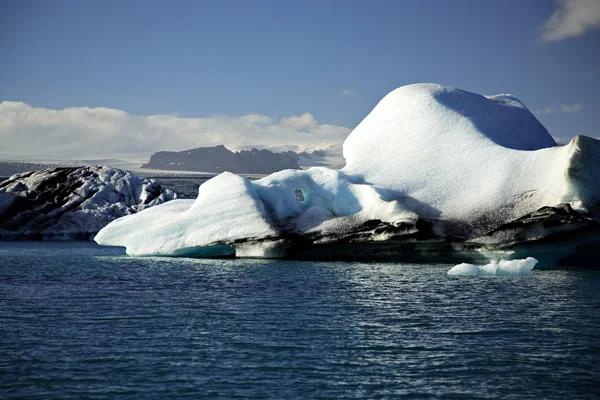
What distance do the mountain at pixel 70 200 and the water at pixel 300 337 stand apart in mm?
27107

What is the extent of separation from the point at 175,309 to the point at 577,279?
11.9 meters

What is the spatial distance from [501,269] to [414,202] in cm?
420

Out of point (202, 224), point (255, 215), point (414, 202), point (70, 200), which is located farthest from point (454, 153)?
point (70, 200)

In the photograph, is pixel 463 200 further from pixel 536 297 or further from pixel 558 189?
pixel 536 297

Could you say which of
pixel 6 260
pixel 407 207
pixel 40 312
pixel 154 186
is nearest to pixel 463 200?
pixel 407 207

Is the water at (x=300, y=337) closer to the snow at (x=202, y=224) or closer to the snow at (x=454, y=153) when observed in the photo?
the snow at (x=202, y=224)

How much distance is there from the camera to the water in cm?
848

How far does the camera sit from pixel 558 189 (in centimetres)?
2078

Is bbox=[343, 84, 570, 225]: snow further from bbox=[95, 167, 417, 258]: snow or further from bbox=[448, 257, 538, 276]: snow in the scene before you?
bbox=[448, 257, 538, 276]: snow

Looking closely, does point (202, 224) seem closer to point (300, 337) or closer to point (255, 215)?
point (255, 215)

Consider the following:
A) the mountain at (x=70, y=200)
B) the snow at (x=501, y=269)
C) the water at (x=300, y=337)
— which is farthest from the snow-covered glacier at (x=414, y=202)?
the mountain at (x=70, y=200)

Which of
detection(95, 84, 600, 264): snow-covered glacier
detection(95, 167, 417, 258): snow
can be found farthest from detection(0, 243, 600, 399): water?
detection(95, 167, 417, 258): snow

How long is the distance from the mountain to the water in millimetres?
27107

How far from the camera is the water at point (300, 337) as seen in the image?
8.48 metres
